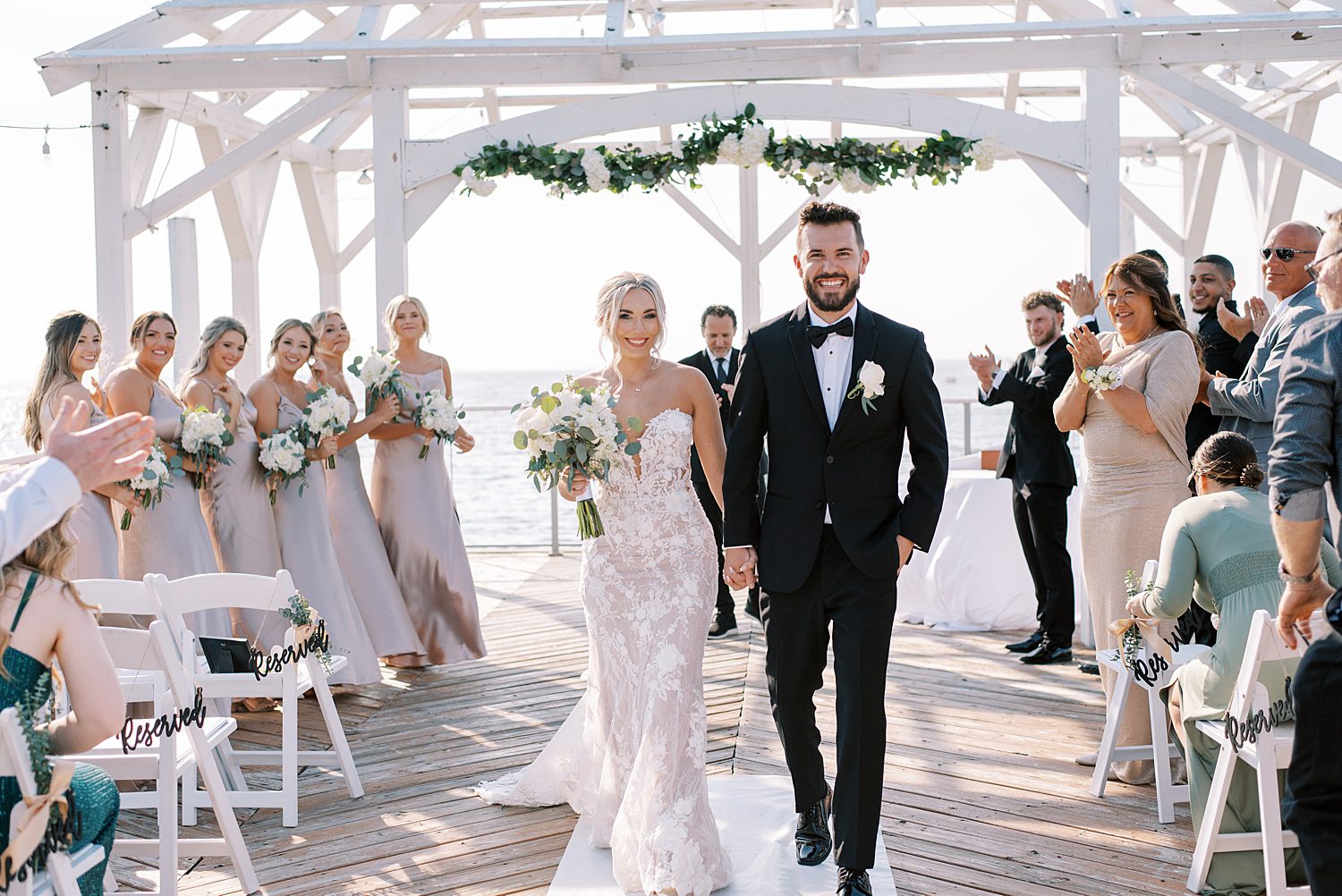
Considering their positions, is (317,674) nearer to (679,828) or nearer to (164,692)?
(164,692)

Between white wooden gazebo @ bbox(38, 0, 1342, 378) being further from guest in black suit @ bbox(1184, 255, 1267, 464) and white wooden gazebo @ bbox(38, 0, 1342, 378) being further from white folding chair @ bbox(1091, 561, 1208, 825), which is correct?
white folding chair @ bbox(1091, 561, 1208, 825)

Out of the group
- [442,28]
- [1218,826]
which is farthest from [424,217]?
[1218,826]

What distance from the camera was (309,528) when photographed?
5.74 m

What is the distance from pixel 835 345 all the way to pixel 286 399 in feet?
11.4

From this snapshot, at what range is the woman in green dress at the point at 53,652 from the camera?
239 cm

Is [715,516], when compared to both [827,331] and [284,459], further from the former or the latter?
[827,331]

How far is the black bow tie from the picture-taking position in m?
3.36

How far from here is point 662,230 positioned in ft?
116

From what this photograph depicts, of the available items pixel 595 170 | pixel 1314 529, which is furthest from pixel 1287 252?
pixel 595 170

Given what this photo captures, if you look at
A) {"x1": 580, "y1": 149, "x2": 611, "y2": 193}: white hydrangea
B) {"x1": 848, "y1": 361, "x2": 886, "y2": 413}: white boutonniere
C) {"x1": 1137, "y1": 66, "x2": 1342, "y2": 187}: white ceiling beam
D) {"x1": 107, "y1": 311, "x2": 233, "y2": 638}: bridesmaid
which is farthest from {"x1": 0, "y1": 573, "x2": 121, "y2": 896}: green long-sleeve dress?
{"x1": 1137, "y1": 66, "x2": 1342, "y2": 187}: white ceiling beam

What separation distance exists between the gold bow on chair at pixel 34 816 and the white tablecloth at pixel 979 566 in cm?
554

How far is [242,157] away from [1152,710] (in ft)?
19.2

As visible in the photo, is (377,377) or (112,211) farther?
(112,211)

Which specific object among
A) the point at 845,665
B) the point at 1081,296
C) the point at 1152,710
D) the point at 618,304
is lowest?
the point at 1152,710
